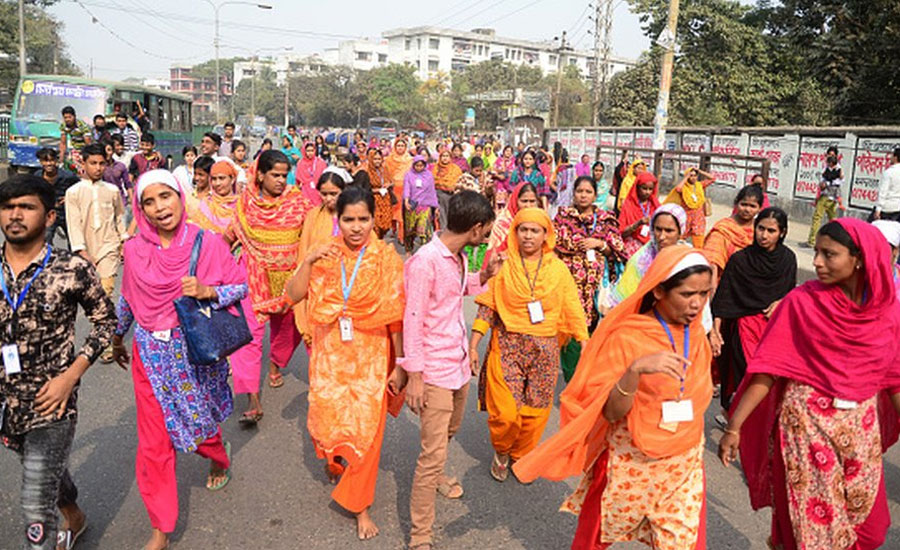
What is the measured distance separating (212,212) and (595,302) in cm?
299

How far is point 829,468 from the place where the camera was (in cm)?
283

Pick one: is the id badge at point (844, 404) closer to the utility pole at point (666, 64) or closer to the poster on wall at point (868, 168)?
the poster on wall at point (868, 168)

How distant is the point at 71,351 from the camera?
2.88 metres

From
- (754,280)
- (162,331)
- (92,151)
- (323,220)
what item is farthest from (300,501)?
(92,151)

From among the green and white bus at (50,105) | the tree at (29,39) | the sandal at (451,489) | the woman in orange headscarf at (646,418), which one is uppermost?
the tree at (29,39)

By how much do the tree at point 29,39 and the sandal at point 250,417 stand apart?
29060 mm

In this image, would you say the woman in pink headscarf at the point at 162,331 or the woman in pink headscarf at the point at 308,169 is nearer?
the woman in pink headscarf at the point at 162,331

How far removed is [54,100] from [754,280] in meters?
17.5

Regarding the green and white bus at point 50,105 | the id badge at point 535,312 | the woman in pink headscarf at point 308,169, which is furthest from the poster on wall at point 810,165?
the green and white bus at point 50,105

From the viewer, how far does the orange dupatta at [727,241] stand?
17.4 ft

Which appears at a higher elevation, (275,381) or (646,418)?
(646,418)

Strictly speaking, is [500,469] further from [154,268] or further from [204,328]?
[154,268]

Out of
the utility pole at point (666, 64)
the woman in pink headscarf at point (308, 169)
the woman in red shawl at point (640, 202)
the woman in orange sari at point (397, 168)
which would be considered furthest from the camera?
the utility pole at point (666, 64)

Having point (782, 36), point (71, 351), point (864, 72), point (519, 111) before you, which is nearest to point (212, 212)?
point (71, 351)
